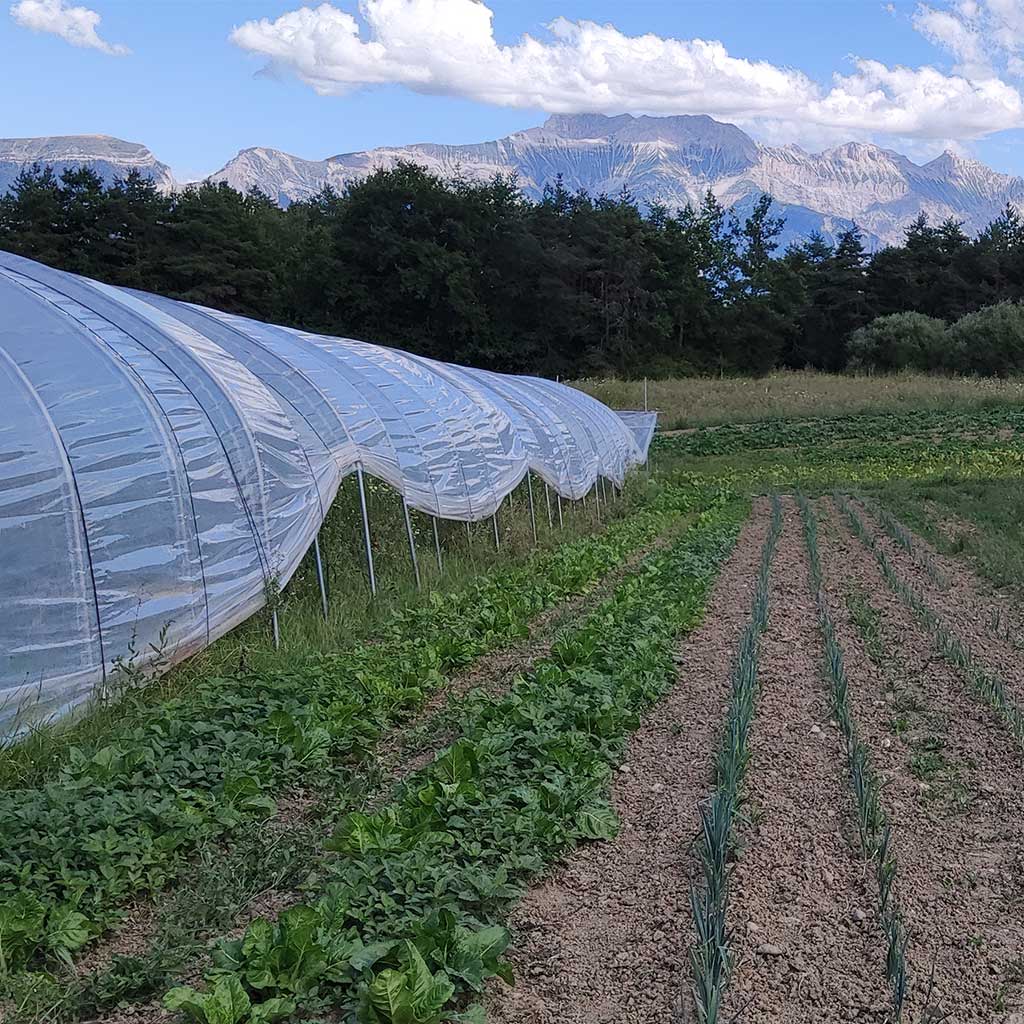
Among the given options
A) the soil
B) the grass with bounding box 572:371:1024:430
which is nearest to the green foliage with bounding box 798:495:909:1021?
the soil

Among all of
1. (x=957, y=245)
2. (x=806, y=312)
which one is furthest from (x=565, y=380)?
(x=957, y=245)

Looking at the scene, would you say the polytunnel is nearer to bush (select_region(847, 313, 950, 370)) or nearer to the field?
the field

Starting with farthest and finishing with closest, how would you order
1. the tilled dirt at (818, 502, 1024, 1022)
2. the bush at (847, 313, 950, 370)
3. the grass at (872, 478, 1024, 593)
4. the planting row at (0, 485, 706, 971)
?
the bush at (847, 313, 950, 370), the grass at (872, 478, 1024, 593), the planting row at (0, 485, 706, 971), the tilled dirt at (818, 502, 1024, 1022)

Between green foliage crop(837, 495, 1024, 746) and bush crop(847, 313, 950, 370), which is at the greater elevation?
bush crop(847, 313, 950, 370)

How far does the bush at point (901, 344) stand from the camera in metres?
38.7

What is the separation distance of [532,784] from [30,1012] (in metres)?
2.02

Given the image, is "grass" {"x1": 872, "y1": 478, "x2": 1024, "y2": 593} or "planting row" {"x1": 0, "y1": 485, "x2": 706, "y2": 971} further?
"grass" {"x1": 872, "y1": 478, "x2": 1024, "y2": 593}

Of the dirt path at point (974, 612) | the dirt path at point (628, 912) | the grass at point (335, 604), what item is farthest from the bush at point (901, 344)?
the dirt path at point (628, 912)

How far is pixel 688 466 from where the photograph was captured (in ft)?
73.4

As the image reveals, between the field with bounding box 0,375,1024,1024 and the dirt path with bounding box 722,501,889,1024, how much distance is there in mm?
12

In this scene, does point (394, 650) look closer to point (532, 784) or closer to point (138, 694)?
point (138, 694)

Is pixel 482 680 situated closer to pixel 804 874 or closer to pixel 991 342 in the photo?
pixel 804 874

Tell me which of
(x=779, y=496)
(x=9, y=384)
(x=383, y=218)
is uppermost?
(x=383, y=218)

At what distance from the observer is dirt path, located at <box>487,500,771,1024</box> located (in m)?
2.61
